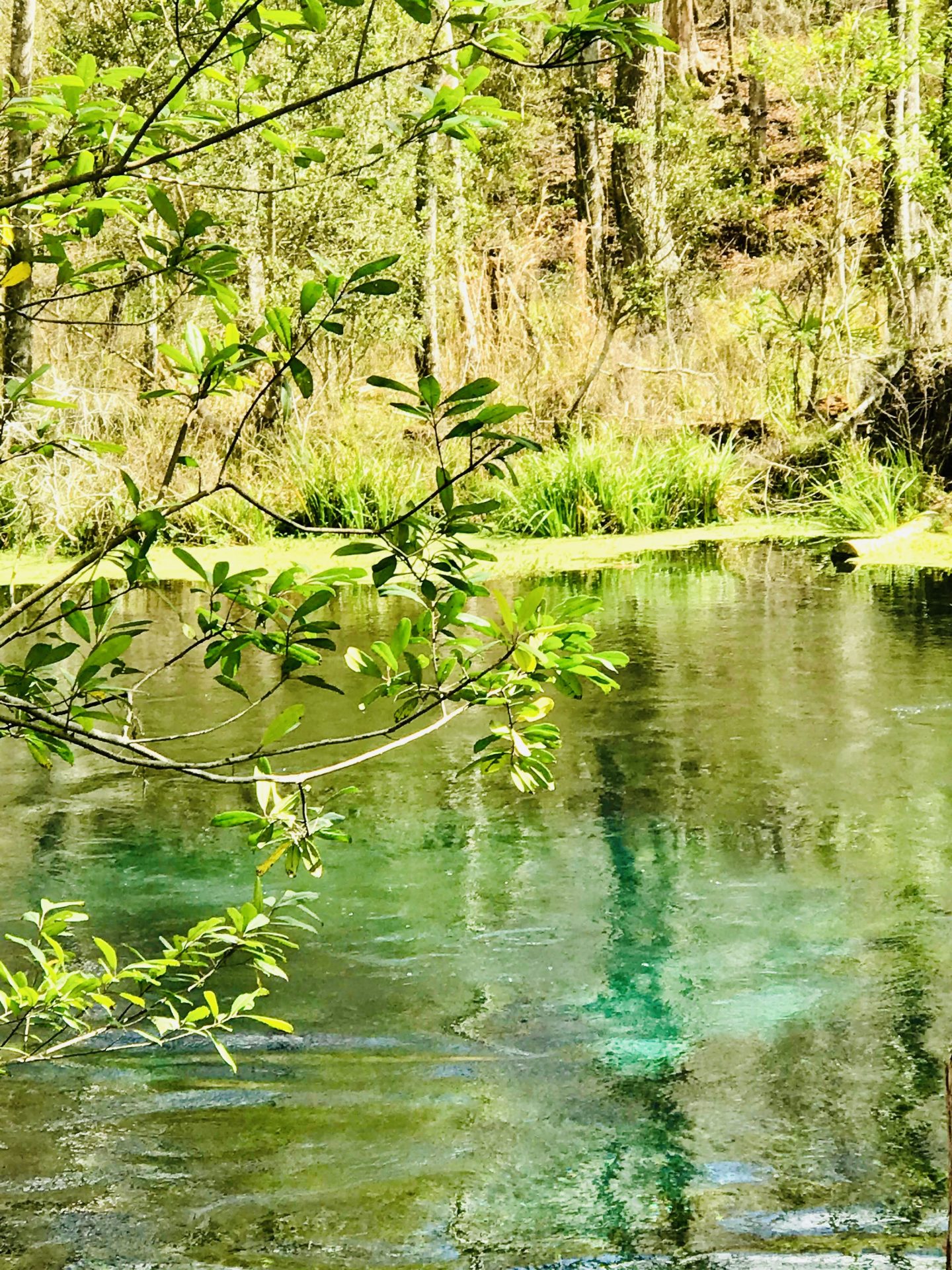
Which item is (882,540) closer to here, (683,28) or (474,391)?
(474,391)

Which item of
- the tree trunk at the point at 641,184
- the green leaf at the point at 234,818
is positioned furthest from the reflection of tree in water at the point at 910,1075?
the tree trunk at the point at 641,184

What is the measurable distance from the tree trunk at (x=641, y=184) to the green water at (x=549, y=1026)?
811 centimetres

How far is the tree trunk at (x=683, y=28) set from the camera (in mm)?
22156

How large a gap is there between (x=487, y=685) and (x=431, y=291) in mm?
11074

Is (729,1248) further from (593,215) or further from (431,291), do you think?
(593,215)

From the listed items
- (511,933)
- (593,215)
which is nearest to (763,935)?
(511,933)

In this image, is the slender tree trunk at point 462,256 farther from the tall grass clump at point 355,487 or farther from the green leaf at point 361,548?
the green leaf at point 361,548

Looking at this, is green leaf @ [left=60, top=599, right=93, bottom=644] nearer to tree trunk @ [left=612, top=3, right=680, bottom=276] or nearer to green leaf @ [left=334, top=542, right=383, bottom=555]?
green leaf @ [left=334, top=542, right=383, bottom=555]

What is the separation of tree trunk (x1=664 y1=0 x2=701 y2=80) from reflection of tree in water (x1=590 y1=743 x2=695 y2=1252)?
63.9 feet

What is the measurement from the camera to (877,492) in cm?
1008

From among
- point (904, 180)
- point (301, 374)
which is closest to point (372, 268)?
point (301, 374)

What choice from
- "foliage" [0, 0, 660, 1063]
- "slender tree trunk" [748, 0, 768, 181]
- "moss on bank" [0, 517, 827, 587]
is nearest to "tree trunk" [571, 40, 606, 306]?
"slender tree trunk" [748, 0, 768, 181]

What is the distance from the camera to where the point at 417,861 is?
422cm

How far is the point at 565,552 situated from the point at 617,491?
87 cm
